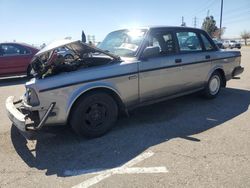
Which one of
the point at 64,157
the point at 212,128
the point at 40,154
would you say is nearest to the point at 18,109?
the point at 40,154

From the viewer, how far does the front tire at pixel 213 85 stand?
21.2 ft

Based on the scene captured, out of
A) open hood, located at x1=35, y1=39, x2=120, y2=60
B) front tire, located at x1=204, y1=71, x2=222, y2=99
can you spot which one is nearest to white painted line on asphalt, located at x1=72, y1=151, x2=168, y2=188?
open hood, located at x1=35, y1=39, x2=120, y2=60

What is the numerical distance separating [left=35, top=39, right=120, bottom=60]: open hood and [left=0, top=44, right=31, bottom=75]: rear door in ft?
21.2

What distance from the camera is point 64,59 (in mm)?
4602

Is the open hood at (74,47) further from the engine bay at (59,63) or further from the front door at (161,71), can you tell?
the front door at (161,71)

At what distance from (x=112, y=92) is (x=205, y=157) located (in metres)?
1.78

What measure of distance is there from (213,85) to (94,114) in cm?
354

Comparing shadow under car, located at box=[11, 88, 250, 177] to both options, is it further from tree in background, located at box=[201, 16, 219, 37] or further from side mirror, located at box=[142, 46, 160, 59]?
tree in background, located at box=[201, 16, 219, 37]

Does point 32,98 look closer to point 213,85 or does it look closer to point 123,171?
point 123,171

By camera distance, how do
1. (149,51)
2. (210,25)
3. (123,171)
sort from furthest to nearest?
(210,25)
(149,51)
(123,171)

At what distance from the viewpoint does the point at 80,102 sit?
4.17 metres

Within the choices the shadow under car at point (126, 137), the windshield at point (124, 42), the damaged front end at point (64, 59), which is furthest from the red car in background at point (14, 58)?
the damaged front end at point (64, 59)

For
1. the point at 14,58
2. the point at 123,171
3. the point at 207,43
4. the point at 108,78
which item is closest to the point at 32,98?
the point at 108,78

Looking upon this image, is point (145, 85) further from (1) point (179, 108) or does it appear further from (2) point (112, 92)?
(1) point (179, 108)
